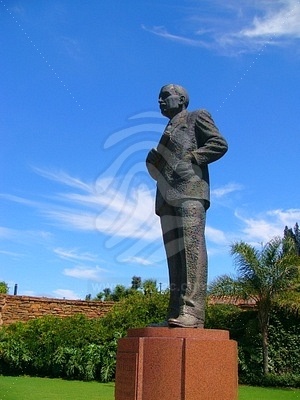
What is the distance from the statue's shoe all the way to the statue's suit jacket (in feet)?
3.46

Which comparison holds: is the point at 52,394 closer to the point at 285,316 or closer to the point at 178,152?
the point at 178,152

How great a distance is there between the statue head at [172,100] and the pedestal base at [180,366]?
2.22m

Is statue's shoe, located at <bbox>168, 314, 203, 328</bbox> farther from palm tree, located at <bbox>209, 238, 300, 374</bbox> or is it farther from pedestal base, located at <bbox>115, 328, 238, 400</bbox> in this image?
palm tree, located at <bbox>209, 238, 300, 374</bbox>

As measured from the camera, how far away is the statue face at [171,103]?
5.53 meters

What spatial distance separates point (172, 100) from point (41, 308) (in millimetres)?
13731

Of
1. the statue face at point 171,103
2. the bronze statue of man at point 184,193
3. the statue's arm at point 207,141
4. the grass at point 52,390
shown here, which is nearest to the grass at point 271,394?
the grass at point 52,390

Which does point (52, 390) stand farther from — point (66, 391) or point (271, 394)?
point (271, 394)

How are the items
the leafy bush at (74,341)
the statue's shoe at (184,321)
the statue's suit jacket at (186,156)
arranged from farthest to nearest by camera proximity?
the leafy bush at (74,341) → the statue's suit jacket at (186,156) → the statue's shoe at (184,321)

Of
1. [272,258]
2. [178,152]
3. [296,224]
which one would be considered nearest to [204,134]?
[178,152]

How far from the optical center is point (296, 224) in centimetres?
3938

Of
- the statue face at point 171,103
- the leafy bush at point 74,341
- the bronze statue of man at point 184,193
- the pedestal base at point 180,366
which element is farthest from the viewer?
the leafy bush at point 74,341

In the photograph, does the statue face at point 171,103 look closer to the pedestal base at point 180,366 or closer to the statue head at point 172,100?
the statue head at point 172,100

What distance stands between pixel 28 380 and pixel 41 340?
214 cm

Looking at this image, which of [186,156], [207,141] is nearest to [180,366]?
[186,156]
